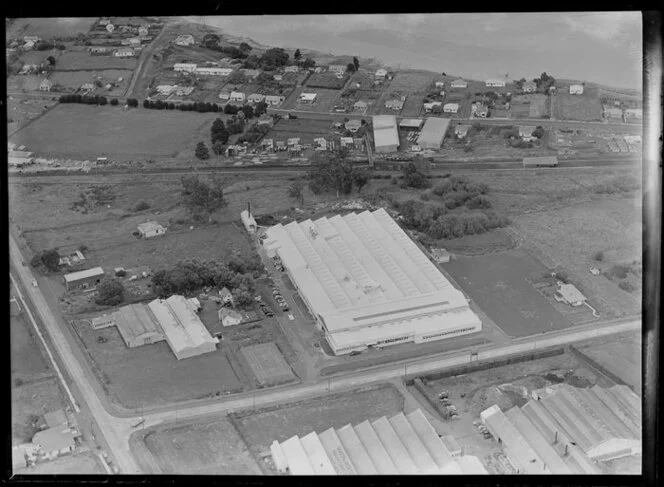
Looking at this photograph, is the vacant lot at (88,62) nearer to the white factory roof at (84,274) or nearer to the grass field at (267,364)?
the white factory roof at (84,274)

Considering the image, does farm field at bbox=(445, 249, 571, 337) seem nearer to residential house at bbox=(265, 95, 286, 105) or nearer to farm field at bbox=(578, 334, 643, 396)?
farm field at bbox=(578, 334, 643, 396)

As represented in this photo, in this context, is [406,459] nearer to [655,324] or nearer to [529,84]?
[655,324]

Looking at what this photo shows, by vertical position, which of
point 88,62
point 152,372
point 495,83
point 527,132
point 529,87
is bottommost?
point 527,132

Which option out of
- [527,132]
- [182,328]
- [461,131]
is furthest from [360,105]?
[182,328]

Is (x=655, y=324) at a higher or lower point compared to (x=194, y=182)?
higher

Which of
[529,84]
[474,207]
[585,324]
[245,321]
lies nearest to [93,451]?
[245,321]

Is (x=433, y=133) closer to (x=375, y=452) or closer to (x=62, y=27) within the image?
(x=62, y=27)

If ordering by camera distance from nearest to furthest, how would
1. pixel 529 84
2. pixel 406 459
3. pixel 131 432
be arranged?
pixel 406 459 < pixel 131 432 < pixel 529 84
